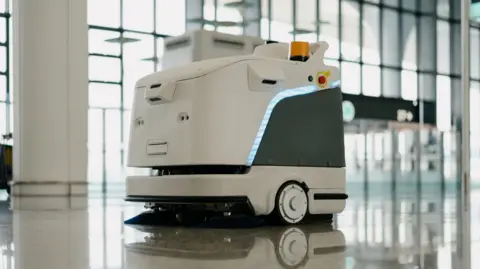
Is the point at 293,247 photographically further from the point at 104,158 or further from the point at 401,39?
the point at 401,39

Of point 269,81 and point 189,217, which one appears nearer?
point 269,81

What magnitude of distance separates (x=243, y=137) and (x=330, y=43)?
18643mm

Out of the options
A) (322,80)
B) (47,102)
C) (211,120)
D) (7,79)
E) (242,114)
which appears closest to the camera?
(211,120)

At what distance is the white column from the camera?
10.1m

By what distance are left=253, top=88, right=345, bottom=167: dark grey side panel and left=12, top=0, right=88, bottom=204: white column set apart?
5843 mm

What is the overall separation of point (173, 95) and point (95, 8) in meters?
13.5

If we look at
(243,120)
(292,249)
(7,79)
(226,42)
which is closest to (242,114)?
(243,120)

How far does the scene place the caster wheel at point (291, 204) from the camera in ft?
16.5

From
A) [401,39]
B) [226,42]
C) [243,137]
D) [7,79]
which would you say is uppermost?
[401,39]

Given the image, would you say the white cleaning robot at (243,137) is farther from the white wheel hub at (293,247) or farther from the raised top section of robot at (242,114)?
the white wheel hub at (293,247)

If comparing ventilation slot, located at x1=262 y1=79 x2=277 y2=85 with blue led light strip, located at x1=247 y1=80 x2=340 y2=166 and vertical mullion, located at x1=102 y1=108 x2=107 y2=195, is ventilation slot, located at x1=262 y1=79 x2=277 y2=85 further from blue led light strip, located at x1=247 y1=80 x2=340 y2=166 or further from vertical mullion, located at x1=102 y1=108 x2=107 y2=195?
vertical mullion, located at x1=102 y1=108 x2=107 y2=195

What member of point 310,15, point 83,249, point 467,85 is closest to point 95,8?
point 310,15

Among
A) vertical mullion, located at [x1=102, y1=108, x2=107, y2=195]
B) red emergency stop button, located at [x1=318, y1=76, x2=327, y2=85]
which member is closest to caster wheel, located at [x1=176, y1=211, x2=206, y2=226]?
red emergency stop button, located at [x1=318, y1=76, x2=327, y2=85]

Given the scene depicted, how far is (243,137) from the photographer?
484cm
